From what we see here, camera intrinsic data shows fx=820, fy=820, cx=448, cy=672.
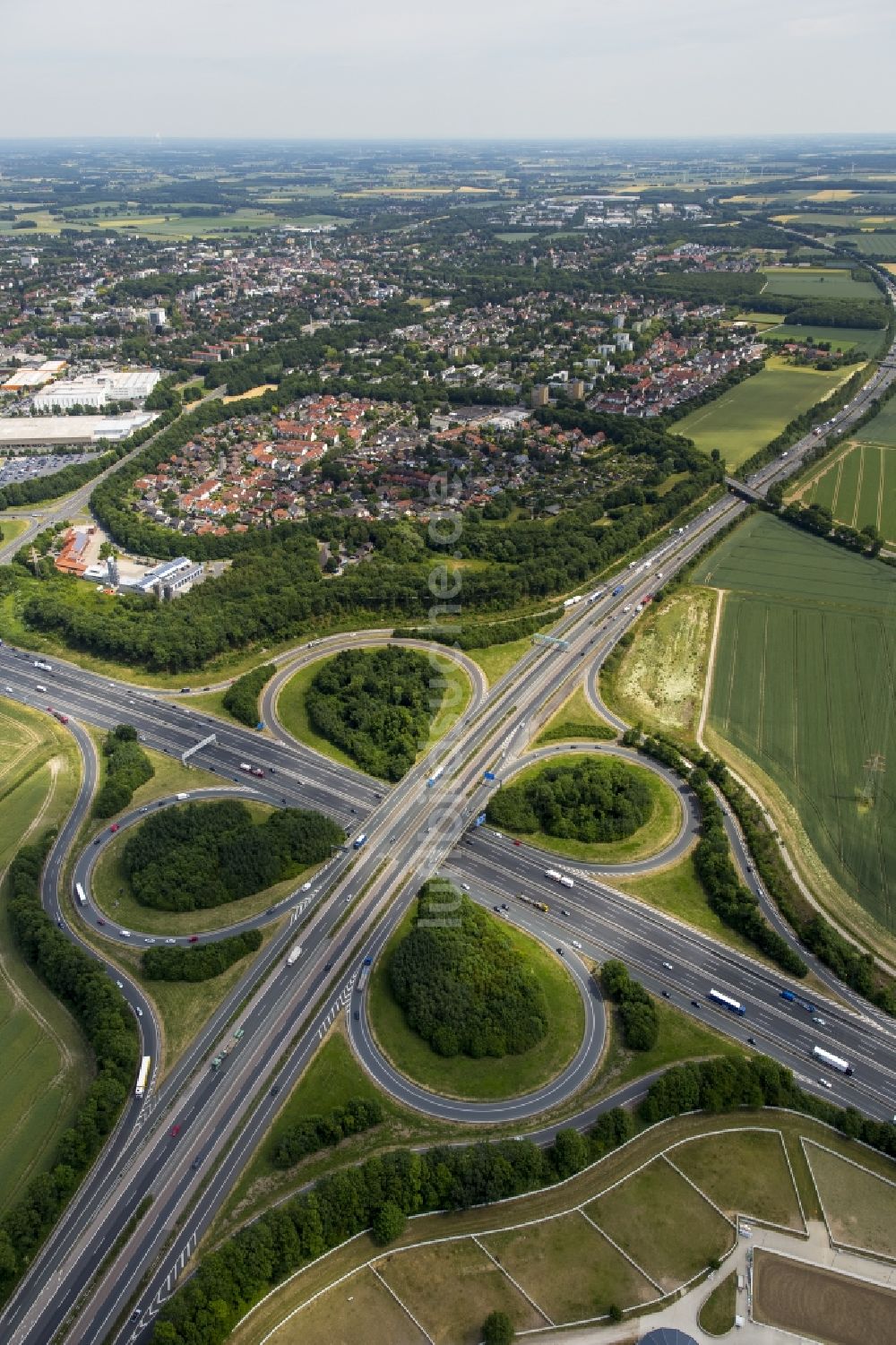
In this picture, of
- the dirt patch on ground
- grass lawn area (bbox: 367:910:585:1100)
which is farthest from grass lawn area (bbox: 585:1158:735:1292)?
grass lawn area (bbox: 367:910:585:1100)

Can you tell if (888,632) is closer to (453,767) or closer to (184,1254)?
(453,767)

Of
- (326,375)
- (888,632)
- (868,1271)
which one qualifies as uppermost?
(326,375)

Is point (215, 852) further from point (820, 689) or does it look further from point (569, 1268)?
point (820, 689)

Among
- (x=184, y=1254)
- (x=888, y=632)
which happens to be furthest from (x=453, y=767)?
(x=888, y=632)

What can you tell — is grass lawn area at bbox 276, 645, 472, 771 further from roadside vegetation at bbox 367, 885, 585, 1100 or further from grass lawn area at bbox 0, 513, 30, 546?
grass lawn area at bbox 0, 513, 30, 546

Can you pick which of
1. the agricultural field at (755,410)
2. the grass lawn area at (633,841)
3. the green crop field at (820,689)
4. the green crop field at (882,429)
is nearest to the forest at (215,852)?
the grass lawn area at (633,841)

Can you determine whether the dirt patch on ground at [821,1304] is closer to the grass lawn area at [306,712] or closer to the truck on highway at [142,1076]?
the truck on highway at [142,1076]

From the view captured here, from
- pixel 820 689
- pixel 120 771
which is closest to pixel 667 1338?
pixel 120 771
